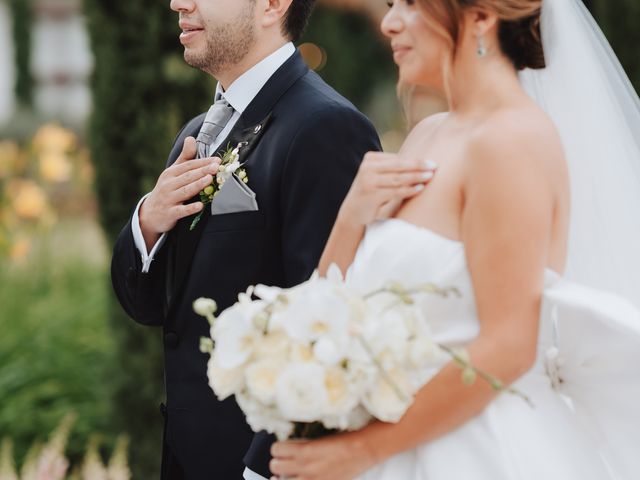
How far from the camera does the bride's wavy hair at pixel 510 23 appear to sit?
1.92 metres

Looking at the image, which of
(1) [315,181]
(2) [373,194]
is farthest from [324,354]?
(1) [315,181]

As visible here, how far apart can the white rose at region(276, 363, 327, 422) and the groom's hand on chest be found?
0.91 meters

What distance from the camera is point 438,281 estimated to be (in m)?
1.88

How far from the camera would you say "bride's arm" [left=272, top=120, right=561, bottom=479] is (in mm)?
1797

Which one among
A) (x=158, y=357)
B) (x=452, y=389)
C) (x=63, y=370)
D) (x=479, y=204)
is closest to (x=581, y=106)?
(x=479, y=204)

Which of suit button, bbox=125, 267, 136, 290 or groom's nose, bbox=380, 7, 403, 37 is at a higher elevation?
groom's nose, bbox=380, 7, 403, 37

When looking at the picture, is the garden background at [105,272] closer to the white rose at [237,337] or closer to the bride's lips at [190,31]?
the bride's lips at [190,31]

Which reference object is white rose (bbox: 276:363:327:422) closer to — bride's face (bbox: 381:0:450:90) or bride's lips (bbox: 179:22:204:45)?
bride's face (bbox: 381:0:450:90)

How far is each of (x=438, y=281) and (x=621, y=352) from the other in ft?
1.26

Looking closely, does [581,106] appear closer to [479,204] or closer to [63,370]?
[479,204]

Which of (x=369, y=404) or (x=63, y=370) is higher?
(x=369, y=404)

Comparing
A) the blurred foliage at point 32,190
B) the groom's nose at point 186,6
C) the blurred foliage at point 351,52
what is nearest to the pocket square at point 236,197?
the groom's nose at point 186,6

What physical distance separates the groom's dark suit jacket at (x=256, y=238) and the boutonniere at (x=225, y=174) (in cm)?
2

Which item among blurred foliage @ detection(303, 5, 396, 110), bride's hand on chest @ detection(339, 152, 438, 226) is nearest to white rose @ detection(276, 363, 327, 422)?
bride's hand on chest @ detection(339, 152, 438, 226)
